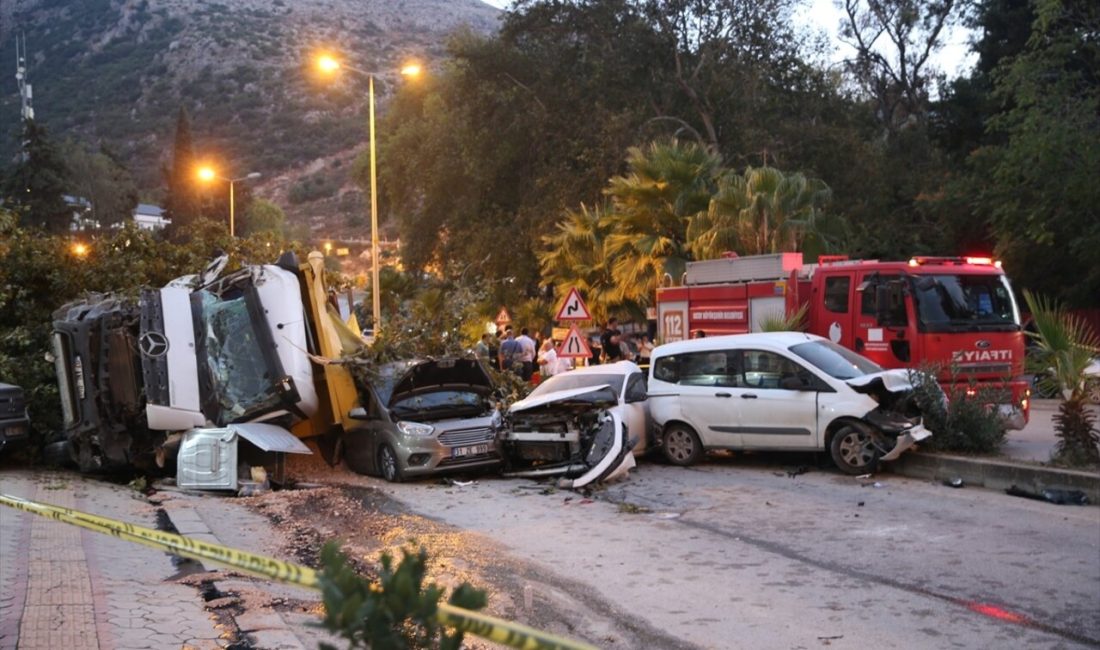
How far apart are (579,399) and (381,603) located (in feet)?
35.9

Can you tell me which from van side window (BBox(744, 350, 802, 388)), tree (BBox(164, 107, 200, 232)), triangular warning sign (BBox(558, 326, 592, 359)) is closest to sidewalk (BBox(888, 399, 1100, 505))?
van side window (BBox(744, 350, 802, 388))

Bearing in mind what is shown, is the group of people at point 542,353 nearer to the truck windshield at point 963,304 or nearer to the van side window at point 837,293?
the van side window at point 837,293

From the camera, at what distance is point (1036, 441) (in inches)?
569

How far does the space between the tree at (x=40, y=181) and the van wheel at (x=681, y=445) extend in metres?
43.6

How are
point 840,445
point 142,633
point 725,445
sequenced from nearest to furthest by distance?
point 142,633 < point 840,445 < point 725,445

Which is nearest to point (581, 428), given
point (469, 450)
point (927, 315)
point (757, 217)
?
point (469, 450)

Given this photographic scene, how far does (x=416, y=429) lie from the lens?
44.0 ft

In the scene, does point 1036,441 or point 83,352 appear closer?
point 83,352

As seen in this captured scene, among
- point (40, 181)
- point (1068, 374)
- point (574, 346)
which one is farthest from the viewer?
point (40, 181)

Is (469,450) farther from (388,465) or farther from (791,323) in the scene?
(791,323)

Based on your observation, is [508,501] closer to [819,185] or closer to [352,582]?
[352,582]

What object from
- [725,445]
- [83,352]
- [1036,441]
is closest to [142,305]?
[83,352]

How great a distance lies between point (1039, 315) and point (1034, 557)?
3.88m

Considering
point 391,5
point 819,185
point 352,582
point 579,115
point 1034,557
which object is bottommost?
point 1034,557
